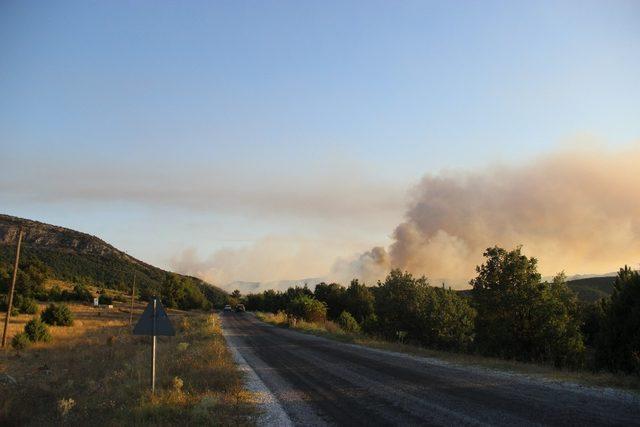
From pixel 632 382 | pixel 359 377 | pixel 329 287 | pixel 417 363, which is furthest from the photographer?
pixel 329 287

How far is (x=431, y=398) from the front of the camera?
1128 centimetres

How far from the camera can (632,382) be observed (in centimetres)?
1210

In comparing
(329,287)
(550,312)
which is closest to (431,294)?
(550,312)

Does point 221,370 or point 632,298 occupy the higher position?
point 632,298

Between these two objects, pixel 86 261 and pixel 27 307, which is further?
pixel 86 261

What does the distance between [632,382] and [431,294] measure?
90.9 ft

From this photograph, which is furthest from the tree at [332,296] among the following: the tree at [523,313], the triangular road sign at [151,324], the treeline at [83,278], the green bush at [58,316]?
the triangular road sign at [151,324]

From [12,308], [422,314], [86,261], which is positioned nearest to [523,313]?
[422,314]

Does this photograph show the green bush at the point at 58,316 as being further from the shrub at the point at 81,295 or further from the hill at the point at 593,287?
the hill at the point at 593,287

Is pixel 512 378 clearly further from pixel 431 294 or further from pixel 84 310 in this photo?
pixel 84 310

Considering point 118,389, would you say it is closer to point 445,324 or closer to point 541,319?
point 541,319

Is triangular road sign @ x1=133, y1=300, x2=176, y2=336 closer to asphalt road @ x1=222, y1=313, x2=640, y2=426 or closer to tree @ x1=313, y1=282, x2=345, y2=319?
asphalt road @ x1=222, y1=313, x2=640, y2=426

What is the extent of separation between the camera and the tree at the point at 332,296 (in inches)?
3287

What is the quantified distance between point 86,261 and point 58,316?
120m
